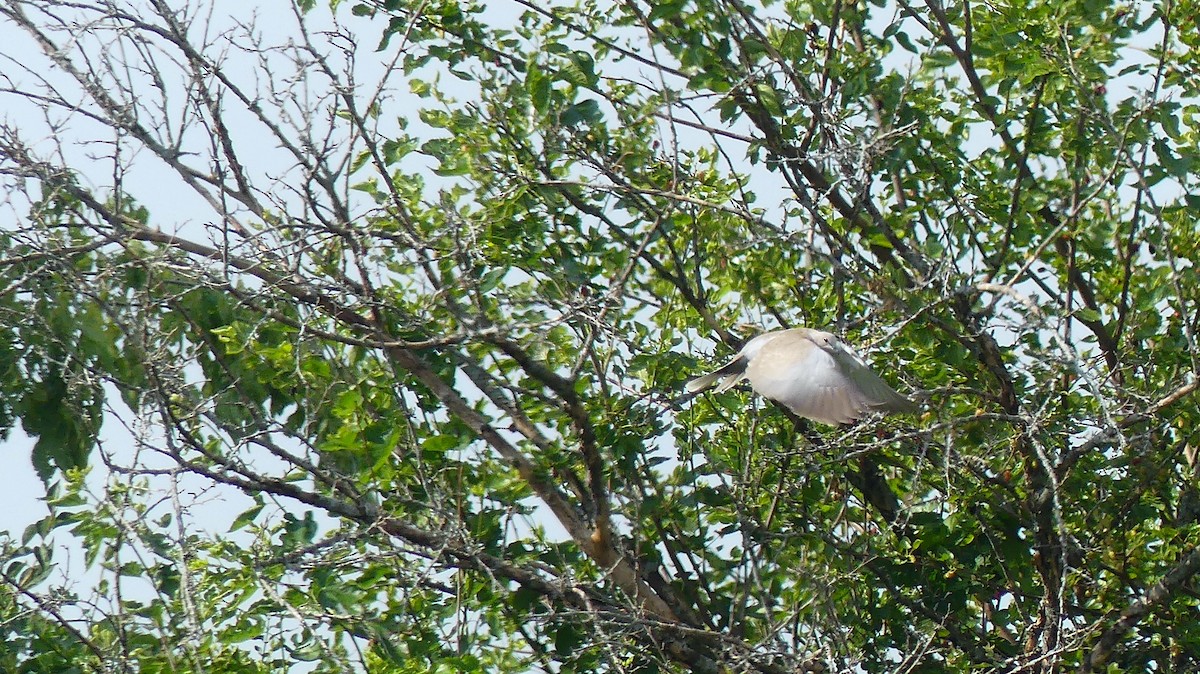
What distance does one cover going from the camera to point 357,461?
4156 mm

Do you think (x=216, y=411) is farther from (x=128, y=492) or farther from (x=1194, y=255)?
(x=1194, y=255)

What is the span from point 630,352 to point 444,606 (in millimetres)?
933

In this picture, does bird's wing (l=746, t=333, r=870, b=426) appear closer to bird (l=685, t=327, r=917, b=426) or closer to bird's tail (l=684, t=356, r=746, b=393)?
bird (l=685, t=327, r=917, b=426)

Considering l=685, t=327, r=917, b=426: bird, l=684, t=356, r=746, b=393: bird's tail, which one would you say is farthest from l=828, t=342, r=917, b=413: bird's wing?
l=684, t=356, r=746, b=393: bird's tail

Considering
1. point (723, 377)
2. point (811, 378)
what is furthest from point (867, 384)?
point (723, 377)

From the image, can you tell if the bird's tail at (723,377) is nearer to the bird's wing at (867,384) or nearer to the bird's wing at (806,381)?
the bird's wing at (806,381)

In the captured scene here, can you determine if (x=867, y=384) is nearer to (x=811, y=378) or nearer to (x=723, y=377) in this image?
(x=811, y=378)

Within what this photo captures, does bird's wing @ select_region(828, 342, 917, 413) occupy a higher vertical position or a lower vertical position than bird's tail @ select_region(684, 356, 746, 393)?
lower

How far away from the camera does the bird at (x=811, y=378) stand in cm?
399

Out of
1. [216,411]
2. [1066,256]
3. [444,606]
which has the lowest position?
[444,606]

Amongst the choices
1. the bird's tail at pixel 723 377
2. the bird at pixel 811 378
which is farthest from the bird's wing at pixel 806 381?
the bird's tail at pixel 723 377

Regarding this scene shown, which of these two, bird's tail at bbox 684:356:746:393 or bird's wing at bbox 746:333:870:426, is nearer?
bird's wing at bbox 746:333:870:426

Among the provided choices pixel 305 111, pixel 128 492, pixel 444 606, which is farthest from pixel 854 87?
pixel 128 492

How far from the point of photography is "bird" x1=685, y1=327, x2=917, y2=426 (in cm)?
399
